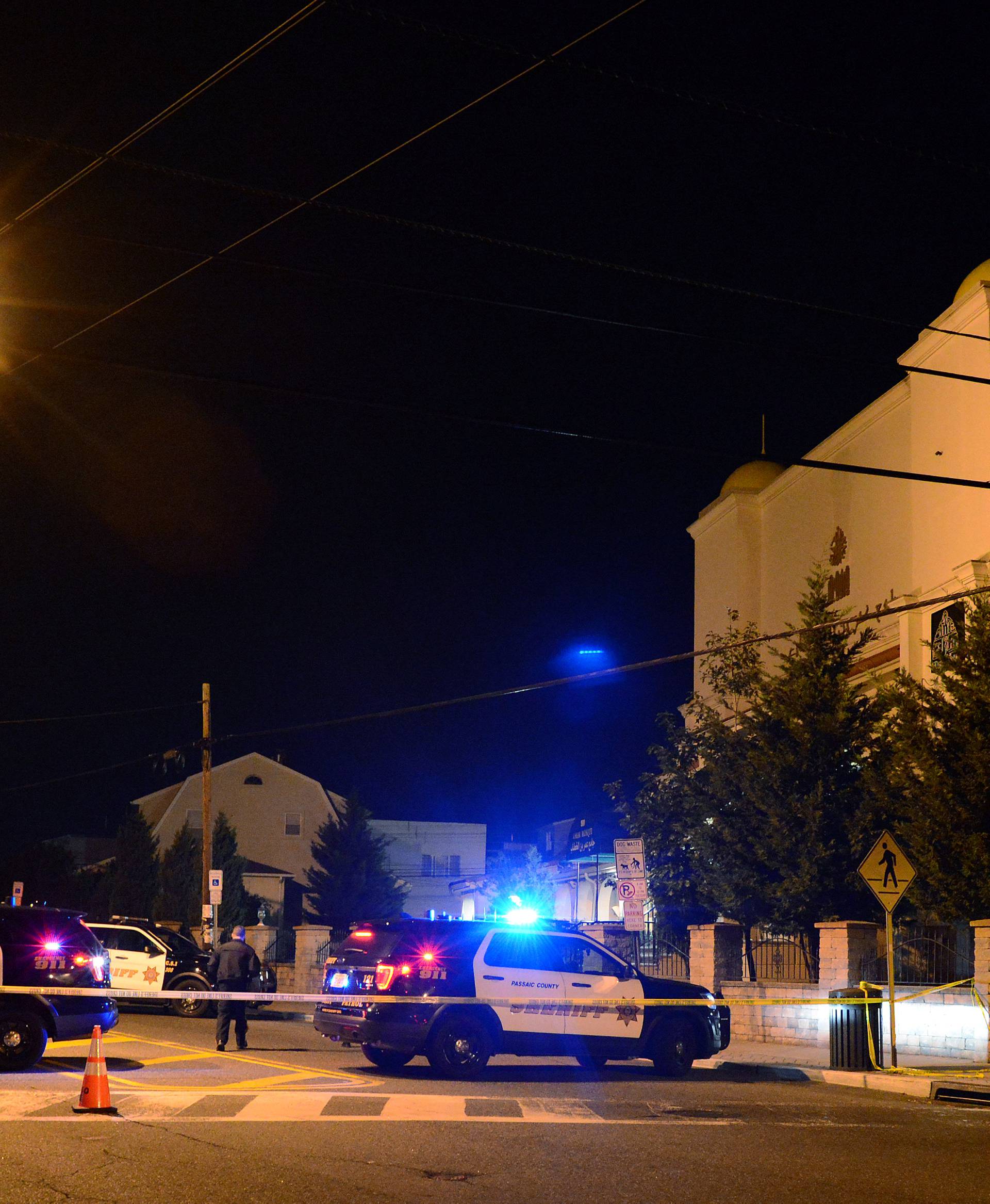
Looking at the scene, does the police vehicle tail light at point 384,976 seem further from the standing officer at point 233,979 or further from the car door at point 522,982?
the standing officer at point 233,979

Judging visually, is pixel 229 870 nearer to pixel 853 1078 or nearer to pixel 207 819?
pixel 207 819

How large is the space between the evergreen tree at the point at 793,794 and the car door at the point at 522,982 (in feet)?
30.0

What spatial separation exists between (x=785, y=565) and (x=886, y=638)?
8988mm

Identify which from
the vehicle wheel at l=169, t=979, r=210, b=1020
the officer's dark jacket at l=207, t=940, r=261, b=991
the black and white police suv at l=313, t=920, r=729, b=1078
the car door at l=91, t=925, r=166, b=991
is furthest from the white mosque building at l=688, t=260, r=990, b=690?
the car door at l=91, t=925, r=166, b=991

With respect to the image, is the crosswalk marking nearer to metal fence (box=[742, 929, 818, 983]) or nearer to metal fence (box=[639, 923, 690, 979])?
metal fence (box=[742, 929, 818, 983])

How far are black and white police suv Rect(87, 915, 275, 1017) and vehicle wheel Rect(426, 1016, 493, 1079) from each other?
38.4ft

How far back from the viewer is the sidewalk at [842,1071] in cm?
1570

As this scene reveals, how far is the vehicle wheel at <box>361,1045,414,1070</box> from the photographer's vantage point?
15.9 metres

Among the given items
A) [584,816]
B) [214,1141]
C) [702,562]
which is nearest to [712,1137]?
[214,1141]

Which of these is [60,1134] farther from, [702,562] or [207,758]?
[702,562]

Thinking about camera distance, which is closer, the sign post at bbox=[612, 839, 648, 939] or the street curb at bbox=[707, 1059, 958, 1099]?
the street curb at bbox=[707, 1059, 958, 1099]

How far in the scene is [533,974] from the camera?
16297mm

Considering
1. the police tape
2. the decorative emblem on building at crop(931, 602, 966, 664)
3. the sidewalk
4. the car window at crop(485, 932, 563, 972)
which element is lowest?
the sidewalk

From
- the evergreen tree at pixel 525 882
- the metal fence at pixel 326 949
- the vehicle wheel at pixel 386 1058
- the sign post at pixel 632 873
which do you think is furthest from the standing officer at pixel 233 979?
the evergreen tree at pixel 525 882
